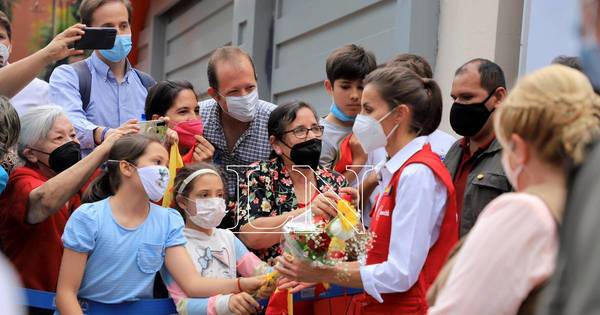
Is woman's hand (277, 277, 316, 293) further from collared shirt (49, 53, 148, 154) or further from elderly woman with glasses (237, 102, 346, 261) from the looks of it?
collared shirt (49, 53, 148, 154)

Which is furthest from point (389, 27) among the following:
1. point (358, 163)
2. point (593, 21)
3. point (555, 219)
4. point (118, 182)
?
point (593, 21)

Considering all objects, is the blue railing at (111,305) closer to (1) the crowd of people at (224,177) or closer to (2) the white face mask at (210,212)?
(1) the crowd of people at (224,177)

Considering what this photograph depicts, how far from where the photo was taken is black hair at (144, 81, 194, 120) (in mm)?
5215

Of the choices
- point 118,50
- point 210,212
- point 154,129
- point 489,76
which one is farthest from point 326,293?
point 118,50

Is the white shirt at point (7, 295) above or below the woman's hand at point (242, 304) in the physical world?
above

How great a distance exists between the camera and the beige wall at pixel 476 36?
643 centimetres

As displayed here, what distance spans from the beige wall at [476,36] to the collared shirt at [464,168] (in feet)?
5.33

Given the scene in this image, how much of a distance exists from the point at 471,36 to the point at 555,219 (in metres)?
4.68

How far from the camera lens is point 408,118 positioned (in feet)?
13.3

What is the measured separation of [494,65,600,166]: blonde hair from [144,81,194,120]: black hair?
3122mm

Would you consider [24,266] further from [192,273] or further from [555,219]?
[555,219]

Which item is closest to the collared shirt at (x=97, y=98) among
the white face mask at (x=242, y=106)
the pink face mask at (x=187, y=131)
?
the pink face mask at (x=187, y=131)

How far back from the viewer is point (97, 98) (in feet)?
18.1

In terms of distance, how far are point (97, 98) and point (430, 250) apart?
2.48 metres
